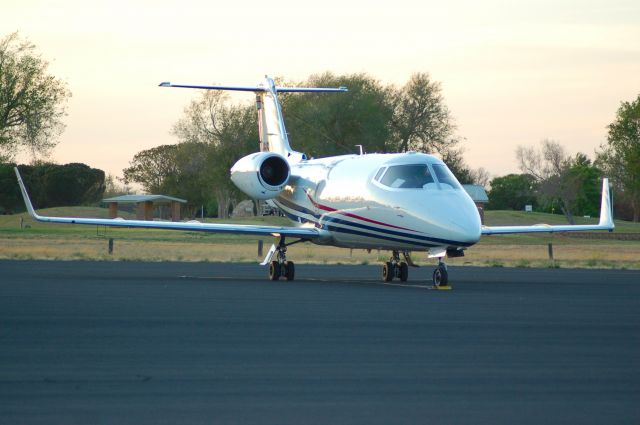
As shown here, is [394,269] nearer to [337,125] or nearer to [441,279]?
[441,279]

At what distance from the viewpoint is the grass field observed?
42906 millimetres

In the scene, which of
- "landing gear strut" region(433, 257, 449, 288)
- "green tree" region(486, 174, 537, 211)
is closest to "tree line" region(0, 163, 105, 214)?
"green tree" region(486, 174, 537, 211)

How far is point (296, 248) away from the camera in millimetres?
55719

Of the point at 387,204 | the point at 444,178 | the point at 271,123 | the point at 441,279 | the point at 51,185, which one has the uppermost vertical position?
the point at 51,185

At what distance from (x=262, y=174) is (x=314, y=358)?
760 inches

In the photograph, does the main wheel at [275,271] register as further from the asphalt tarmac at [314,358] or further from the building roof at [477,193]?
the building roof at [477,193]

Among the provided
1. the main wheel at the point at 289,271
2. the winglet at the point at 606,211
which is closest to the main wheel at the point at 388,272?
the main wheel at the point at 289,271

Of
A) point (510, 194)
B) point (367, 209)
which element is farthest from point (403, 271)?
point (510, 194)

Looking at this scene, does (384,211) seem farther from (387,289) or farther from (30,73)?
(30,73)

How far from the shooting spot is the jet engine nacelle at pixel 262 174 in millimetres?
29609

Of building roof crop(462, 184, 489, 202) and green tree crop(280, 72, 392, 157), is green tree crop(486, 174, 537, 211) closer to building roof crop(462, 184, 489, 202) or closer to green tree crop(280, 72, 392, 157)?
building roof crop(462, 184, 489, 202)

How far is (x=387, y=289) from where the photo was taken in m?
23.4

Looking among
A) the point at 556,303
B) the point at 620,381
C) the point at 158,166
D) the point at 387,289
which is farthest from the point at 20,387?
the point at 158,166

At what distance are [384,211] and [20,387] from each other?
1680 cm
